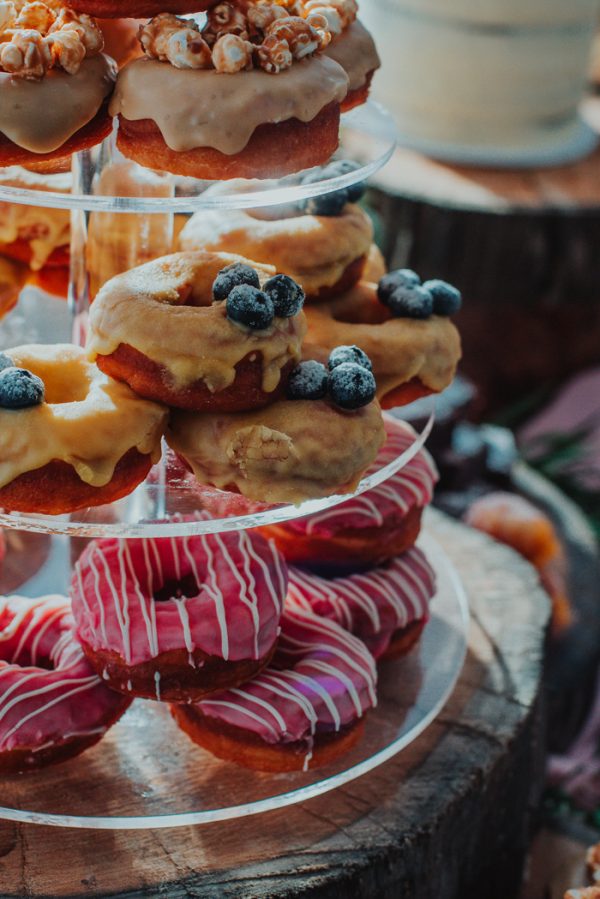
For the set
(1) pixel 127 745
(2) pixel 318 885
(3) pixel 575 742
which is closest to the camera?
(2) pixel 318 885

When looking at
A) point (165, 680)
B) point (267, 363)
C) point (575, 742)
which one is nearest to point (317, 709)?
point (165, 680)

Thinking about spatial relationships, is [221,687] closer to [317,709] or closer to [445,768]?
[317,709]

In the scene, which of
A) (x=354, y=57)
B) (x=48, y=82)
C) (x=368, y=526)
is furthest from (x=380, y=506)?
(x=48, y=82)

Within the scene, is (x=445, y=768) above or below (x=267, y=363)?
below

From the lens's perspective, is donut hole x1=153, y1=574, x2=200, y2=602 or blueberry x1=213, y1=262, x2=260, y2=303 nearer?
blueberry x1=213, y1=262, x2=260, y2=303

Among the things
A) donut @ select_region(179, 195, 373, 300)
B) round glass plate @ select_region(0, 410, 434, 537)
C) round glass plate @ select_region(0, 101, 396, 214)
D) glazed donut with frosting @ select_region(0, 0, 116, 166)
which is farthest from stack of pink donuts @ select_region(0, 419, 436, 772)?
glazed donut with frosting @ select_region(0, 0, 116, 166)

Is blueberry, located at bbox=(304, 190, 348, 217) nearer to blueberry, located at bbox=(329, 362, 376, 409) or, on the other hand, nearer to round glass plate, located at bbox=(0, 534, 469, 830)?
blueberry, located at bbox=(329, 362, 376, 409)

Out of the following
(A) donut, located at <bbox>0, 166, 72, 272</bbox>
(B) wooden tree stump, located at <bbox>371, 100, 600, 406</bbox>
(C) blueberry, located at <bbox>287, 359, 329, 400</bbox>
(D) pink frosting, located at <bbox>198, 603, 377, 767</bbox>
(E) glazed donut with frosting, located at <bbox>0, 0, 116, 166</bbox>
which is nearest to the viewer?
(E) glazed donut with frosting, located at <bbox>0, 0, 116, 166</bbox>
